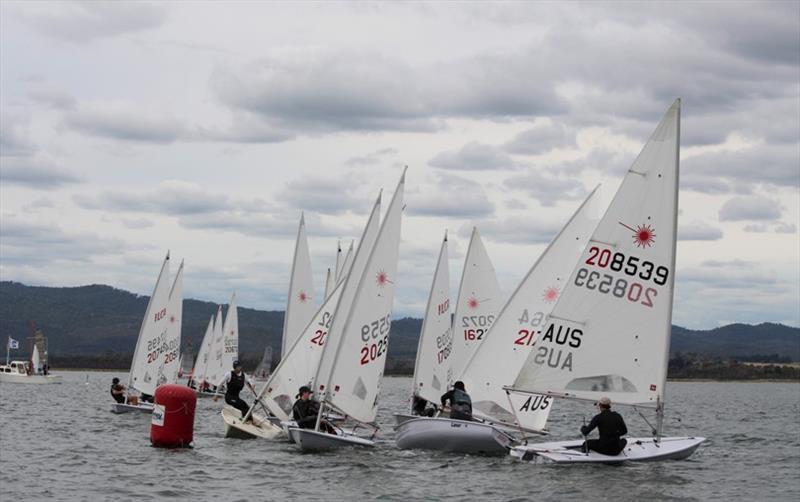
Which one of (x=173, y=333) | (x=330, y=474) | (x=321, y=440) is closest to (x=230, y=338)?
(x=173, y=333)

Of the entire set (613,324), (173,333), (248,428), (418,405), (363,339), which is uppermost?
(613,324)

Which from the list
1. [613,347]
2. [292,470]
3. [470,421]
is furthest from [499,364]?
[292,470]

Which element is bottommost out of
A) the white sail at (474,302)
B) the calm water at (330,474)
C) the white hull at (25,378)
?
the white hull at (25,378)

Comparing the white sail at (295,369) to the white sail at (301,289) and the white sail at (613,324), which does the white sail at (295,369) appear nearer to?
the white sail at (613,324)

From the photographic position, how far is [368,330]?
3006 centimetres

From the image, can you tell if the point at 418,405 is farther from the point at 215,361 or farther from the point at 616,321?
the point at 215,361

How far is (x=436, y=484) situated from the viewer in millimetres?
24219

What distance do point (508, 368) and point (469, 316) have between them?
8.17m

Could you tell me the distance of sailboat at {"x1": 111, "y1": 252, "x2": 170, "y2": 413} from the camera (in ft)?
159

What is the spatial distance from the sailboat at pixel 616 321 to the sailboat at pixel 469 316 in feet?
40.3

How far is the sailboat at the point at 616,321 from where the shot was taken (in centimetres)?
2562

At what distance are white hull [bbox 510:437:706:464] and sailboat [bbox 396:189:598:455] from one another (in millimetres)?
1553

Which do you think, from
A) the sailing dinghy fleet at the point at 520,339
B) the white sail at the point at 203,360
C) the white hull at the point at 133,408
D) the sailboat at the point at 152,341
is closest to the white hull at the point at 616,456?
the sailing dinghy fleet at the point at 520,339

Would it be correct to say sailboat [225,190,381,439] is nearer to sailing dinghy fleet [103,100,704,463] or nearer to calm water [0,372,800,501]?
sailing dinghy fleet [103,100,704,463]
